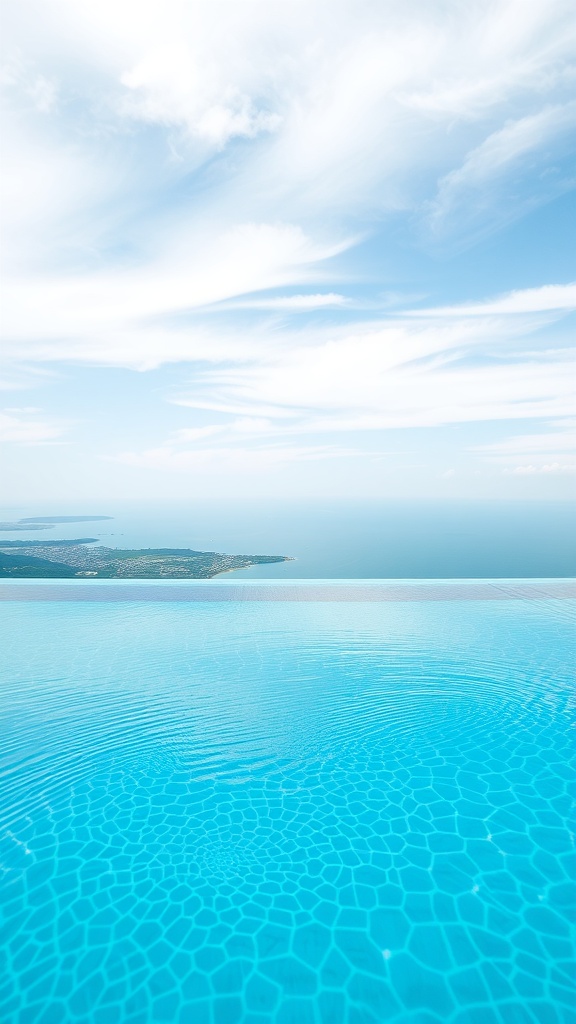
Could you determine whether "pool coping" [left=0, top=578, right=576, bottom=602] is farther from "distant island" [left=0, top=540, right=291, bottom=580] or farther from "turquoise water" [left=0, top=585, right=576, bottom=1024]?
"turquoise water" [left=0, top=585, right=576, bottom=1024]

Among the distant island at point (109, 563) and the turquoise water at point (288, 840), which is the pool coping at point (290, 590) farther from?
the turquoise water at point (288, 840)

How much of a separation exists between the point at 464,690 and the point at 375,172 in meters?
9.95

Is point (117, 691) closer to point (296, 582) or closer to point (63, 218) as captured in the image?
point (296, 582)

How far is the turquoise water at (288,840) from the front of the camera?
2447 millimetres

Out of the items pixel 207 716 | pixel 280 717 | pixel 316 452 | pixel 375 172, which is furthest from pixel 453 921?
pixel 316 452

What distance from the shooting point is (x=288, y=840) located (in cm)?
342

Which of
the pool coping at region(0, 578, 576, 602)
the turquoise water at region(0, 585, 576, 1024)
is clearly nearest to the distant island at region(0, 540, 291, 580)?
the pool coping at region(0, 578, 576, 602)

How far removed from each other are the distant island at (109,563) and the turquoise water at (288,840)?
7.20 meters

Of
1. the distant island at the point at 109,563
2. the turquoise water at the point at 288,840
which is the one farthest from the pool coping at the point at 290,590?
the turquoise water at the point at 288,840

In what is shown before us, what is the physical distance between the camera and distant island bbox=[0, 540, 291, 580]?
1348 centimetres

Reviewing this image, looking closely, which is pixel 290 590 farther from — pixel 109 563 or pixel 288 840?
pixel 109 563

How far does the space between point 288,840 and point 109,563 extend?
15591 millimetres

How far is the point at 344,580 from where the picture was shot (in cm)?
1204

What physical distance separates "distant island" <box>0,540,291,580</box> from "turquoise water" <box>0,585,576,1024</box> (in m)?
7.20
